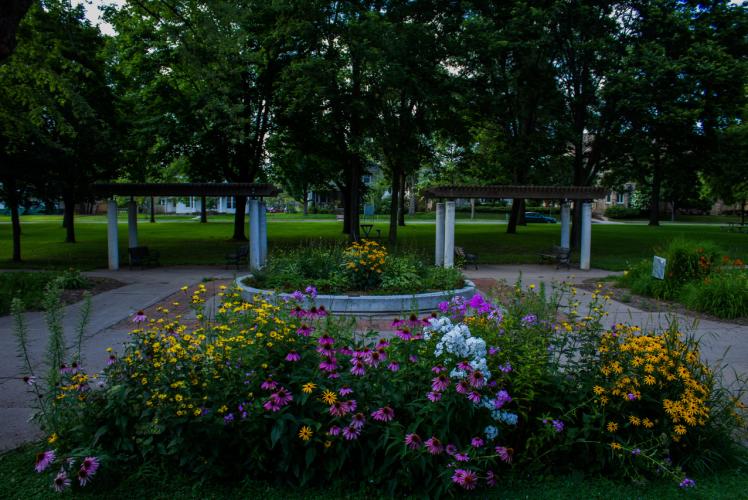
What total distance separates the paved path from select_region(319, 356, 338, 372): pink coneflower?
2701 mm

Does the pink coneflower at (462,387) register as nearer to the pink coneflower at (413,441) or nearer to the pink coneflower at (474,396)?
the pink coneflower at (474,396)

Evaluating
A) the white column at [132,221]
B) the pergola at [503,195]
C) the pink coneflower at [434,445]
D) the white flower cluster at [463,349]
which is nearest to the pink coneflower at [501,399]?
the white flower cluster at [463,349]

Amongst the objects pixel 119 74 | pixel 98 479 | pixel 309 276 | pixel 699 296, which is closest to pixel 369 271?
pixel 309 276

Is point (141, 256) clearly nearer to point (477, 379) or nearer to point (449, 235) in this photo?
point (449, 235)

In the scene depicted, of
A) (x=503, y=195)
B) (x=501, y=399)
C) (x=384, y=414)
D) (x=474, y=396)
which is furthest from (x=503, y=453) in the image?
(x=503, y=195)

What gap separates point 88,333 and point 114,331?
0.36 metres

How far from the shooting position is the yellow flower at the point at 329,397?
3.26 meters

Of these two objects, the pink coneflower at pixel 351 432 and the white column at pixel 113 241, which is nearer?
the pink coneflower at pixel 351 432

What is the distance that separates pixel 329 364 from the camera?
3508 millimetres

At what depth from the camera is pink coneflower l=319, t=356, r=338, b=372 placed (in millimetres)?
3457

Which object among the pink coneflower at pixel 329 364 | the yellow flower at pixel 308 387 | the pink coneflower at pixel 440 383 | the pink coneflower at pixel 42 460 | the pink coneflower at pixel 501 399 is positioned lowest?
the pink coneflower at pixel 42 460

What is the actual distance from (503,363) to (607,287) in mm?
10736

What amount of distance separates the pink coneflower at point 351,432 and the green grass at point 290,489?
406 millimetres

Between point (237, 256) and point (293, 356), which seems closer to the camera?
point (293, 356)
